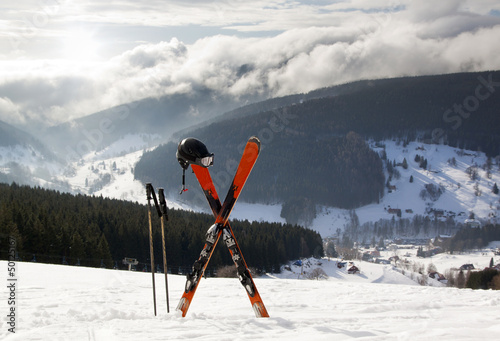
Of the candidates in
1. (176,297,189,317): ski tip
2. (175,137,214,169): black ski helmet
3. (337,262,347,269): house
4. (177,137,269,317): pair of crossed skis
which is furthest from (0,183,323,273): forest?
(175,137,214,169): black ski helmet

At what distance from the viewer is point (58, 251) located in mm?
36812

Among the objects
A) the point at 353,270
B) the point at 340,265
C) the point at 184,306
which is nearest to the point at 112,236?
the point at 184,306

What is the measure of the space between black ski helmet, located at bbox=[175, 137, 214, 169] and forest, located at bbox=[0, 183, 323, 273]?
22.9 m

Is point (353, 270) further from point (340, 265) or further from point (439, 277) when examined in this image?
point (439, 277)

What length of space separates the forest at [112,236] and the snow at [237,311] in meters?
18.1

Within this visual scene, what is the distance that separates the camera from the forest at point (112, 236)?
3606 cm

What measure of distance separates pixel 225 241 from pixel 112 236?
37.8 metres

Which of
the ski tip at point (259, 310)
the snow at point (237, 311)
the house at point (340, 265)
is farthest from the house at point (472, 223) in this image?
the ski tip at point (259, 310)

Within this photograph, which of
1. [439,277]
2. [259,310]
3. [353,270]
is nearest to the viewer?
[259,310]

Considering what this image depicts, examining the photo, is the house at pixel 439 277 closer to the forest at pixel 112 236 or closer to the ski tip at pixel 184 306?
the forest at pixel 112 236

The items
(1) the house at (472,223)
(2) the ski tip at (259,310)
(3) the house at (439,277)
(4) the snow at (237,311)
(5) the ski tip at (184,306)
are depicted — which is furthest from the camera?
(1) the house at (472,223)

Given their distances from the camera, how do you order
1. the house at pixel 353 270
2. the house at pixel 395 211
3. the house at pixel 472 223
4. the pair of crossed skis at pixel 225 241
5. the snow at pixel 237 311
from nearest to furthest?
the snow at pixel 237 311, the pair of crossed skis at pixel 225 241, the house at pixel 353 270, the house at pixel 472 223, the house at pixel 395 211

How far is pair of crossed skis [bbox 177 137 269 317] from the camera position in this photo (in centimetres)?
1128

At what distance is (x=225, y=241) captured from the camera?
38.4ft
